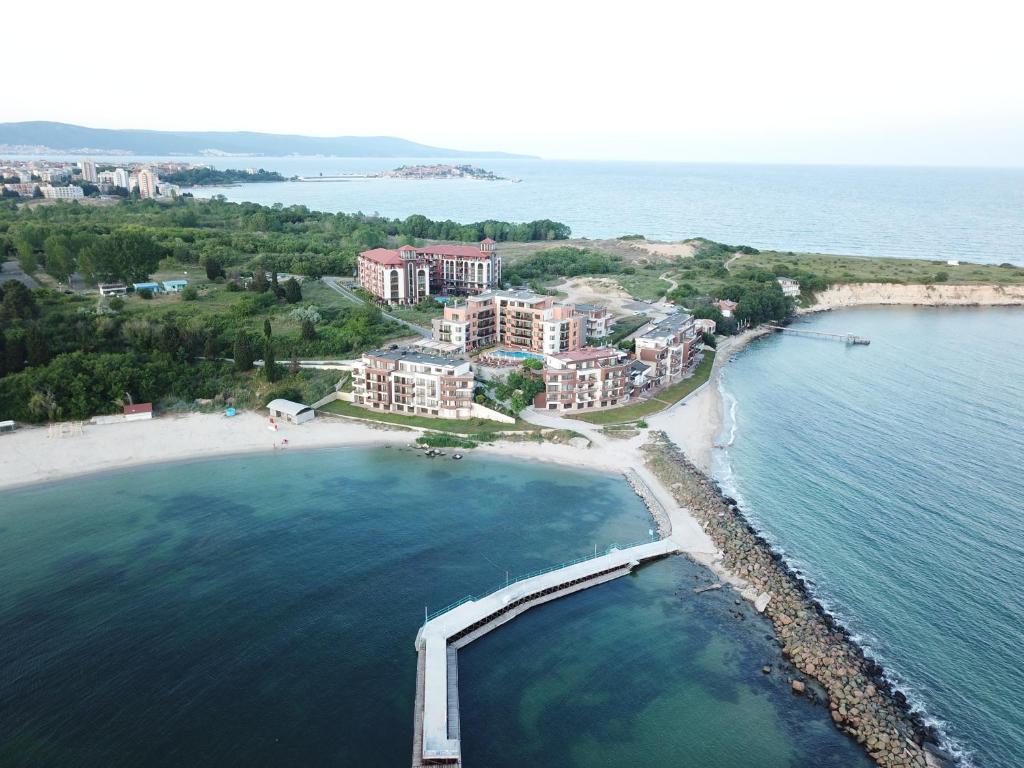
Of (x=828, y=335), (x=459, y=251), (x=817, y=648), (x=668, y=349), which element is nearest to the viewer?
(x=817, y=648)

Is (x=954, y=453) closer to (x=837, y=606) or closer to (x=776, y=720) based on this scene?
(x=837, y=606)

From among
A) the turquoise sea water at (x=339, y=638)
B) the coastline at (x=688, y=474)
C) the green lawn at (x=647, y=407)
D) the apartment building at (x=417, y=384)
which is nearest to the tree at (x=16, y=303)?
the coastline at (x=688, y=474)

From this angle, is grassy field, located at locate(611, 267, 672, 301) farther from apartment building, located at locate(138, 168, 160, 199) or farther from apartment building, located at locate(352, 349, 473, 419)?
apartment building, located at locate(138, 168, 160, 199)

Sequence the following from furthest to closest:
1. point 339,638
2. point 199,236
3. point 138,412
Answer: point 199,236 → point 138,412 → point 339,638

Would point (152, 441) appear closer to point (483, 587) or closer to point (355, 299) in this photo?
point (483, 587)

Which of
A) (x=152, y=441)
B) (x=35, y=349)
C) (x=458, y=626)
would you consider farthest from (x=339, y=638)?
(x=35, y=349)

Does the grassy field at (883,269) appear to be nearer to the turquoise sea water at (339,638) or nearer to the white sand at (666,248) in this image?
the white sand at (666,248)
